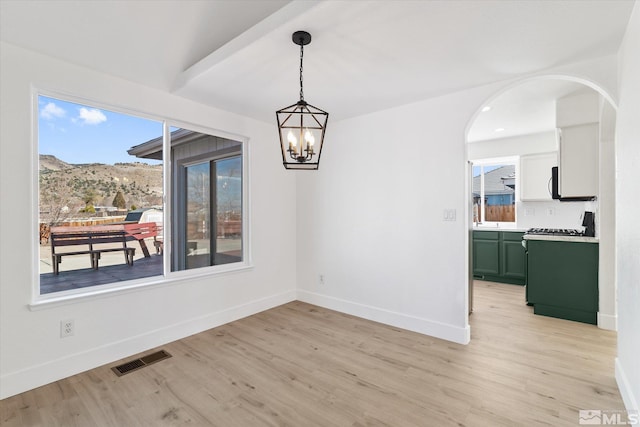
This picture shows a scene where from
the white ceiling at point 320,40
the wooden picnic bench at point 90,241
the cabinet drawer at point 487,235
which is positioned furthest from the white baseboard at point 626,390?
the wooden picnic bench at point 90,241

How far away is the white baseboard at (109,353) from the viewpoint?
7.36ft

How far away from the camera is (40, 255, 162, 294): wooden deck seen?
2.51 m

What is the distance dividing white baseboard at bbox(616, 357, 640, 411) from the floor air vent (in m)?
3.42

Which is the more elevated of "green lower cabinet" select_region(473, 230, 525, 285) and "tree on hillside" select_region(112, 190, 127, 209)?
"tree on hillside" select_region(112, 190, 127, 209)

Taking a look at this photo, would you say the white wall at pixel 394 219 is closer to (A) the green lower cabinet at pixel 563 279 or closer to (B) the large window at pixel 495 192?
(A) the green lower cabinet at pixel 563 279

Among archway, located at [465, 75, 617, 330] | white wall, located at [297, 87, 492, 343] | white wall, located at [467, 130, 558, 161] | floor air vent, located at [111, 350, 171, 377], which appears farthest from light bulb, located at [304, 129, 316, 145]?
white wall, located at [467, 130, 558, 161]

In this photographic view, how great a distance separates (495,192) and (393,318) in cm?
411

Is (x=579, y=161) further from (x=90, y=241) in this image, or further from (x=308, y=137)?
(x=90, y=241)

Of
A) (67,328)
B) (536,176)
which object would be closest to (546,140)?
(536,176)

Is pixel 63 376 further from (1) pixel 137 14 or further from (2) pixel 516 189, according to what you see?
(2) pixel 516 189

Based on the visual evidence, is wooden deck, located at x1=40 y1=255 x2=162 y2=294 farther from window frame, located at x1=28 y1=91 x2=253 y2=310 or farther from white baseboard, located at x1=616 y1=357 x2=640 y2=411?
white baseboard, located at x1=616 y1=357 x2=640 y2=411

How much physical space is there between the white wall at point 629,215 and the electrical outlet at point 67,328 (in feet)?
12.8

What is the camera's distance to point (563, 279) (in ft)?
12.0

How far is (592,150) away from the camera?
3590mm
